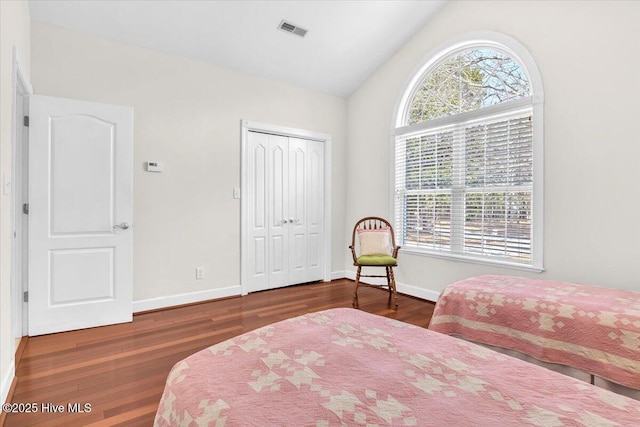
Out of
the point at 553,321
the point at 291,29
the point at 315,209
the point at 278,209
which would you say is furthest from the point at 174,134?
the point at 553,321

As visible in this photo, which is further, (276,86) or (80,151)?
(276,86)

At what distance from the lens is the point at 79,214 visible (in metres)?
2.99

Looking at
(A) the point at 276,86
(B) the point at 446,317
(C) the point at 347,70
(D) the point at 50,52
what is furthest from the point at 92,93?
(B) the point at 446,317

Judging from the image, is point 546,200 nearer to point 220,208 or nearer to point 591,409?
point 591,409

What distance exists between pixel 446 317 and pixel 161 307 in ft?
9.11

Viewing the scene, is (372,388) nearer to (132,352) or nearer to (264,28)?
(132,352)

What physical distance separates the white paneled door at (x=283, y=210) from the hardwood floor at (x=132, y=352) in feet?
1.51

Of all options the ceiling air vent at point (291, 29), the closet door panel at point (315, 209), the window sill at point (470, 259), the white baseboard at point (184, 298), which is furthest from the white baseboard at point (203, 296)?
the ceiling air vent at point (291, 29)

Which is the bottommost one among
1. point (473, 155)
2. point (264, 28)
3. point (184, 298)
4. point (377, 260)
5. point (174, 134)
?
point (184, 298)

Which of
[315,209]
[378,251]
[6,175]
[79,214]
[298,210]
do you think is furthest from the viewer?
[315,209]

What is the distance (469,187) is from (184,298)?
328cm

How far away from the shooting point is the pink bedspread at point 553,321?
179 centimetres

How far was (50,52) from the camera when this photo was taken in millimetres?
3006

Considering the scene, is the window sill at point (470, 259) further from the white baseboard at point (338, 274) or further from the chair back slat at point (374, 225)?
the white baseboard at point (338, 274)
